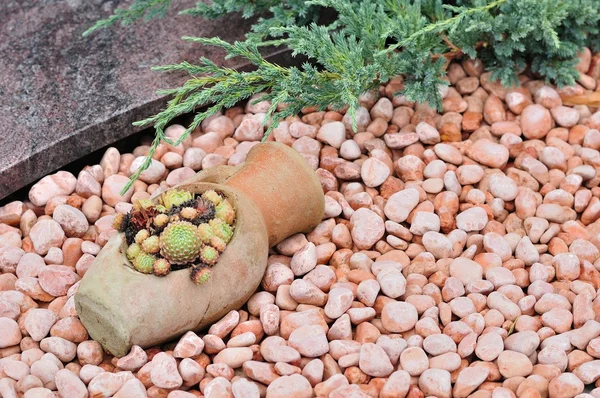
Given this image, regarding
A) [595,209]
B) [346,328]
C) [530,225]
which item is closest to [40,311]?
[346,328]

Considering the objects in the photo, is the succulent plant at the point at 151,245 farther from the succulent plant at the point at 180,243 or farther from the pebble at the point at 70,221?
the pebble at the point at 70,221

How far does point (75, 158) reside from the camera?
10.1 feet

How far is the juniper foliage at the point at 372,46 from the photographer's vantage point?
2.80 m

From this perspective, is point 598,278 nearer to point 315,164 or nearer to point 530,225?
point 530,225

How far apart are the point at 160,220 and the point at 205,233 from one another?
0.14 m

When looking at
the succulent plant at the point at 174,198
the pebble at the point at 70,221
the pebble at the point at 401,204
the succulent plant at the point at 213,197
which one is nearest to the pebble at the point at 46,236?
the pebble at the point at 70,221

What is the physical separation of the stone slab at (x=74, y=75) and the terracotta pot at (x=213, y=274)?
0.61 m

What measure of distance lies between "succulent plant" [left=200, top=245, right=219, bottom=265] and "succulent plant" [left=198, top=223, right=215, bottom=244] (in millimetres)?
27

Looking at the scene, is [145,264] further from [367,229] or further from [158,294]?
[367,229]

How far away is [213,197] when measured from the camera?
2.50m

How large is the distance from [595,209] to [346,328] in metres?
1.05

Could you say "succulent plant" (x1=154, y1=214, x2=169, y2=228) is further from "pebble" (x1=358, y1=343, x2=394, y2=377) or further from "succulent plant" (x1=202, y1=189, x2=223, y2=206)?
"pebble" (x1=358, y1=343, x2=394, y2=377)

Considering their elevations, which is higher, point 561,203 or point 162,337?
point 162,337

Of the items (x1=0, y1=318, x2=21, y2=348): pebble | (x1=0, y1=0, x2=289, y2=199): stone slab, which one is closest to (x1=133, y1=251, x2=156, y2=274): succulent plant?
(x1=0, y1=318, x2=21, y2=348): pebble
